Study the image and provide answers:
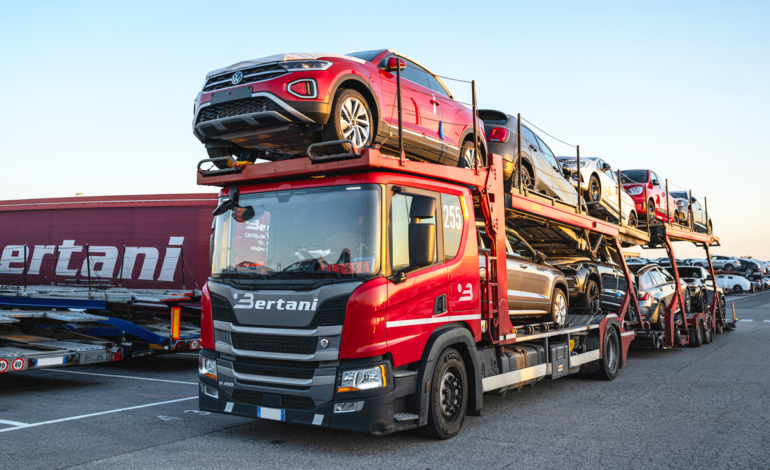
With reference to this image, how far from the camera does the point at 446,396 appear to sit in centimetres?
564

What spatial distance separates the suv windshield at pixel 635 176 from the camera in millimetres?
14930

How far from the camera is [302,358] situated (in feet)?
16.3

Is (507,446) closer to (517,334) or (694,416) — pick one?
(517,334)

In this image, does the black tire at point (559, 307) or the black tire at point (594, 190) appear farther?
the black tire at point (594, 190)

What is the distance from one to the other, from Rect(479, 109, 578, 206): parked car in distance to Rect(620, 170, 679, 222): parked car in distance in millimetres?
5023

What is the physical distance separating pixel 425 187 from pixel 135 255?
10209 mm

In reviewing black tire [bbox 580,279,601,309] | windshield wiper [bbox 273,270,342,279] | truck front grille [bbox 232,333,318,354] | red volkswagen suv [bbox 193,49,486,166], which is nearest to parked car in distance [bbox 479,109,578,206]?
black tire [bbox 580,279,601,309]

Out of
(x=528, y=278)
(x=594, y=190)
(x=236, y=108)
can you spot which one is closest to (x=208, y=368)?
(x=236, y=108)

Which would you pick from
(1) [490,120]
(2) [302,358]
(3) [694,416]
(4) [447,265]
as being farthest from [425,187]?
(3) [694,416]

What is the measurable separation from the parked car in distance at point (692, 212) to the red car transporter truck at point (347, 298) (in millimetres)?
13527

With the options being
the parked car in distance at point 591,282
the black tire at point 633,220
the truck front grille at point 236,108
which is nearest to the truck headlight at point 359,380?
the truck front grille at point 236,108

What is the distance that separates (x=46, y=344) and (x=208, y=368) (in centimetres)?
401

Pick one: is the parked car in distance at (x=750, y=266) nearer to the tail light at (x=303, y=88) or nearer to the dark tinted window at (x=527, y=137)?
the dark tinted window at (x=527, y=137)

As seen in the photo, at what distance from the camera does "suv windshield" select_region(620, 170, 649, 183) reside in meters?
14.9
